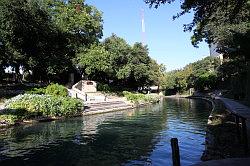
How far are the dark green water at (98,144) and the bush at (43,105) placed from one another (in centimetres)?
383

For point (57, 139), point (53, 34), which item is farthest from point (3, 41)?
point (57, 139)

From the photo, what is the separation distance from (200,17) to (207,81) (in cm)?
7483

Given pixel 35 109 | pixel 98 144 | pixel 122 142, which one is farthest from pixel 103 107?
pixel 98 144

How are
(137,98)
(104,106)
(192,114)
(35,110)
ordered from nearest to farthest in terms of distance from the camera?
(35,110), (192,114), (104,106), (137,98)

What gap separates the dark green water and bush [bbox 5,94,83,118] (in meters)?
3.83

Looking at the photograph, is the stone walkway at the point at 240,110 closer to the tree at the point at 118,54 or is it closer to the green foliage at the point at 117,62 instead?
the green foliage at the point at 117,62

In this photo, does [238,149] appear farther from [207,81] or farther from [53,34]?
[207,81]

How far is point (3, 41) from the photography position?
1746 inches

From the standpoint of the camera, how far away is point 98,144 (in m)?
19.2

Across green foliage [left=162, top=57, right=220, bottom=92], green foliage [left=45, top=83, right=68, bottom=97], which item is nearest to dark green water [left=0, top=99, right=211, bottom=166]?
green foliage [left=45, top=83, right=68, bottom=97]

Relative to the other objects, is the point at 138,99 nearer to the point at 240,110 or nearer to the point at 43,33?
the point at 43,33

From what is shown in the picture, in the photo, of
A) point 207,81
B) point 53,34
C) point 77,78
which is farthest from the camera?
point 207,81

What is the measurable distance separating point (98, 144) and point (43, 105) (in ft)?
45.9

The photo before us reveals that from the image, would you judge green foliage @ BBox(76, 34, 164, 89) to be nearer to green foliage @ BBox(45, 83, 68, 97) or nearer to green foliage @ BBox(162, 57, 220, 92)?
green foliage @ BBox(162, 57, 220, 92)
